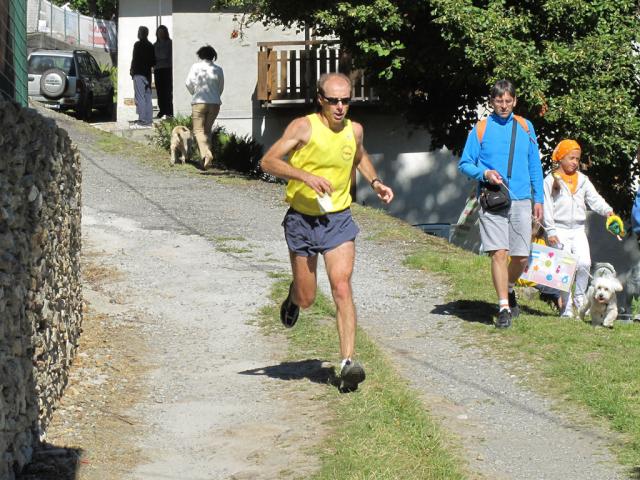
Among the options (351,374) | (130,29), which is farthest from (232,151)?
(351,374)

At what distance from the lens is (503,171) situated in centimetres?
896

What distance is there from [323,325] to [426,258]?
129 inches

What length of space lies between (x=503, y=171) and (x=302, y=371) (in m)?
2.21

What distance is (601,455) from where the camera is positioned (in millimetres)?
6203

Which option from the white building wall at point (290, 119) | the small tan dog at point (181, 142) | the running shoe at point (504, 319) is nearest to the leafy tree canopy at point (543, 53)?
the small tan dog at point (181, 142)

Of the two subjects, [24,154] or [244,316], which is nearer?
[24,154]

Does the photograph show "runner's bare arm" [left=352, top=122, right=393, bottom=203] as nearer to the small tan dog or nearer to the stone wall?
the stone wall

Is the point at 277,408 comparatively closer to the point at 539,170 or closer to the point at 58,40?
the point at 539,170

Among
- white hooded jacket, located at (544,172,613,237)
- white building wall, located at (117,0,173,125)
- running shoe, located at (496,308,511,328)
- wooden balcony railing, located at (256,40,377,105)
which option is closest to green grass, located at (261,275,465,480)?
running shoe, located at (496,308,511,328)

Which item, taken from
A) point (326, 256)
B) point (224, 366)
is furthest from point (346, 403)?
point (224, 366)

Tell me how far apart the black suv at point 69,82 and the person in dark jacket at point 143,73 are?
13.5 feet

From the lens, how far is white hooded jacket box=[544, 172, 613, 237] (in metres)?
10.2

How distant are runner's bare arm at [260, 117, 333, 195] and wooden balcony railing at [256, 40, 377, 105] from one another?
1575 centimetres

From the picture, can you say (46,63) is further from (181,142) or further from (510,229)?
(510,229)
